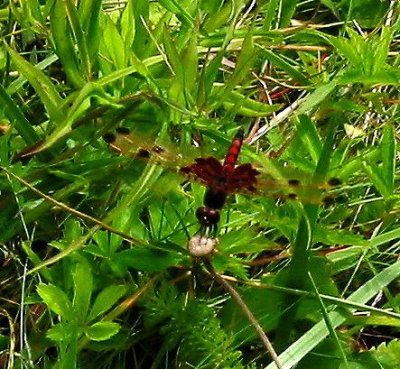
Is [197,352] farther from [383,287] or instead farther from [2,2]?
[2,2]

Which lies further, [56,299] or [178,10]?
[178,10]

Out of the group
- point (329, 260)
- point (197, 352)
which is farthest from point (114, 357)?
point (329, 260)

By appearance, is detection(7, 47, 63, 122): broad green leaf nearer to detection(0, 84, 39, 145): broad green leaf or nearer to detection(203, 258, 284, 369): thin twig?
detection(0, 84, 39, 145): broad green leaf

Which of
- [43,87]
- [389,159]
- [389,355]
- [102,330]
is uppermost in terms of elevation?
[43,87]

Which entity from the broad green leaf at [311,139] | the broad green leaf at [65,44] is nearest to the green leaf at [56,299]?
the broad green leaf at [65,44]

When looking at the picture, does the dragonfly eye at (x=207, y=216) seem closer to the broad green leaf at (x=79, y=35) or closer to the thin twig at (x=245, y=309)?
the thin twig at (x=245, y=309)

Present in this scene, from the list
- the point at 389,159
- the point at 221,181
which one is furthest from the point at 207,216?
the point at 389,159

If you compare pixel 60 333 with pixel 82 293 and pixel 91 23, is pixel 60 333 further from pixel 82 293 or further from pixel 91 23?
pixel 91 23
